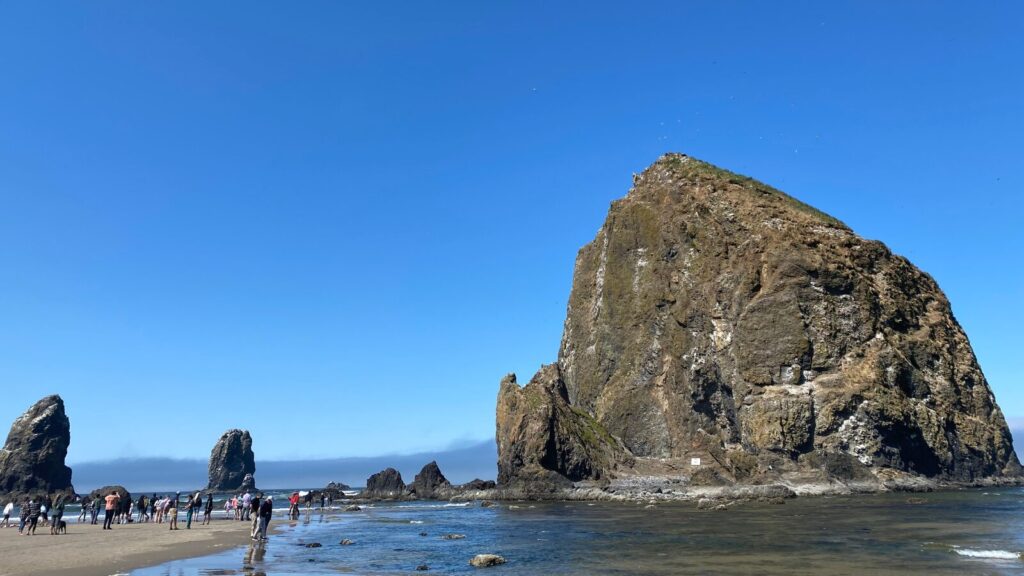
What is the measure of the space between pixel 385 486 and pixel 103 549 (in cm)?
10981

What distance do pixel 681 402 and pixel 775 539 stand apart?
78805 millimetres

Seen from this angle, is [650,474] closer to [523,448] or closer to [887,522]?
[523,448]

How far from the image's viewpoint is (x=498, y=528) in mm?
51062

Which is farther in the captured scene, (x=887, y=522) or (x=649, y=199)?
(x=649, y=199)

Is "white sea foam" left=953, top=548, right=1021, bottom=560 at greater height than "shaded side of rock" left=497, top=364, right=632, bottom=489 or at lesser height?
lesser

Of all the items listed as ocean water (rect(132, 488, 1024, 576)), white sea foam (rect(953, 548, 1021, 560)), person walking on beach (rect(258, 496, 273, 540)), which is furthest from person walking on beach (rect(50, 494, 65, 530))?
white sea foam (rect(953, 548, 1021, 560))

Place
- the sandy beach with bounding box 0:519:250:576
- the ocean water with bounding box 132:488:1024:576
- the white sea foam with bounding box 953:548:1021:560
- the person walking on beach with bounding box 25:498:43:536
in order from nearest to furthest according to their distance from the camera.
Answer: the sandy beach with bounding box 0:519:250:576 < the ocean water with bounding box 132:488:1024:576 < the white sea foam with bounding box 953:548:1021:560 < the person walking on beach with bounding box 25:498:43:536

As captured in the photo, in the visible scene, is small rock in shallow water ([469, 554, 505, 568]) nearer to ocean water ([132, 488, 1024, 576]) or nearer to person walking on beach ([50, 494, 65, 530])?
ocean water ([132, 488, 1024, 576])

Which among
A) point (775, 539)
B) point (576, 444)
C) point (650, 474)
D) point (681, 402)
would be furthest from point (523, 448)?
point (775, 539)

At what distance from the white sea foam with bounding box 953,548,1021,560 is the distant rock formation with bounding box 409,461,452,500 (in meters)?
101

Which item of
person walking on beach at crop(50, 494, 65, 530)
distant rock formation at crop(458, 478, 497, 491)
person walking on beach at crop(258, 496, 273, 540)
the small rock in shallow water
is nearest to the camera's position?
the small rock in shallow water

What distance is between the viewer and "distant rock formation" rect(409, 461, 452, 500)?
125812 mm

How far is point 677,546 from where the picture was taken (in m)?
34.0

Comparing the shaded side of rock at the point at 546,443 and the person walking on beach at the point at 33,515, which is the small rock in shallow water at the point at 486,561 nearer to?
the person walking on beach at the point at 33,515
